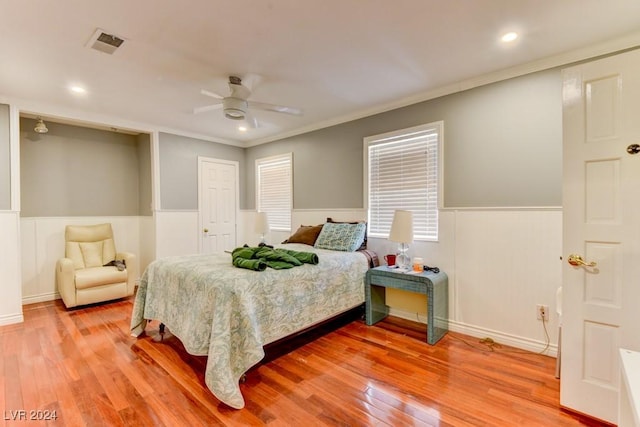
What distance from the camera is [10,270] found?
3.35 m

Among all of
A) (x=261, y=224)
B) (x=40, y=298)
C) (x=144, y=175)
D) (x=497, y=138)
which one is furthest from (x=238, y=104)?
(x=40, y=298)

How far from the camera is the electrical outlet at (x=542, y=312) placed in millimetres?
2547

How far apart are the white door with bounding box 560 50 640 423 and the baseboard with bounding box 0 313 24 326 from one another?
198 inches

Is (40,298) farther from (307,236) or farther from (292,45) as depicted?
(292,45)

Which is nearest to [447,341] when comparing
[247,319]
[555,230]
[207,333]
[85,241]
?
[555,230]

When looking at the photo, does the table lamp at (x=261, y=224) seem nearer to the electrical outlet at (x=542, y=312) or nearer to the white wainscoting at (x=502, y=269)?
the white wainscoting at (x=502, y=269)

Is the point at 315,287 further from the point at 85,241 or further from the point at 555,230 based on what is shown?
the point at 85,241

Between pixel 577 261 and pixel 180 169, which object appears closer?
pixel 577 261

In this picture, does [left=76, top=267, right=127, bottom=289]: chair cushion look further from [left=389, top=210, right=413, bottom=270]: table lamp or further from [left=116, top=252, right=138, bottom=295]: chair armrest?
[left=389, top=210, right=413, bottom=270]: table lamp

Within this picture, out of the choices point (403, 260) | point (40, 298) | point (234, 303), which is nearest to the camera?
point (234, 303)

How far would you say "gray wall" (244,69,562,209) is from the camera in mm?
2514

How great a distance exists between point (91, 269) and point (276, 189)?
277 centimetres

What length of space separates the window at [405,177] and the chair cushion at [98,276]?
339 cm

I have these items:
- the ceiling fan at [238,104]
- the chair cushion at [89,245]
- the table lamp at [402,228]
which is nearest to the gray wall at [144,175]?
the chair cushion at [89,245]
